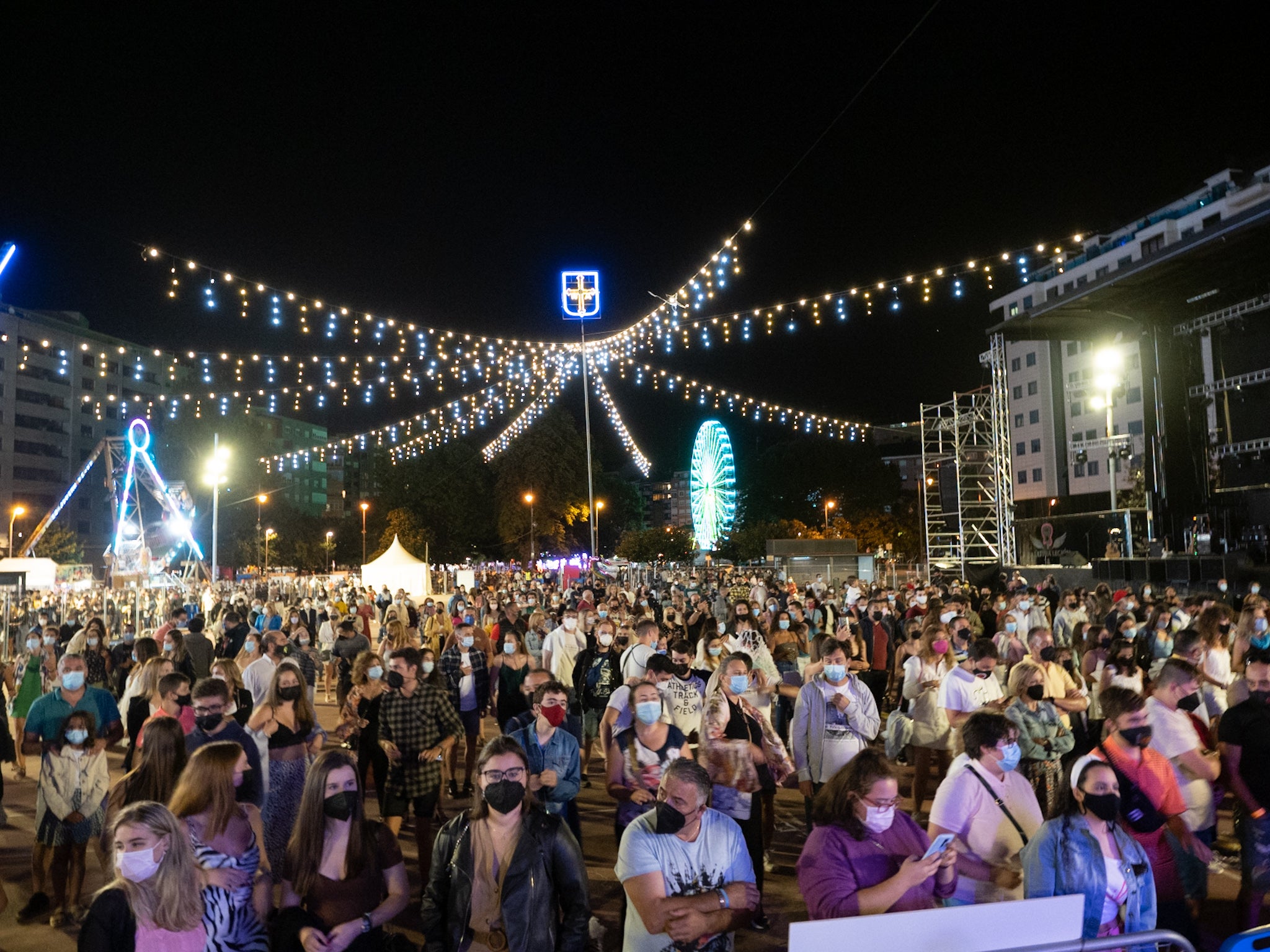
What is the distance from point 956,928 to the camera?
8.53 ft

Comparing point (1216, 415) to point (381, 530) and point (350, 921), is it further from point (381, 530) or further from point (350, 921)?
point (381, 530)

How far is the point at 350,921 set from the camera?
335cm

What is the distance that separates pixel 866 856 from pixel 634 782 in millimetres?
1884

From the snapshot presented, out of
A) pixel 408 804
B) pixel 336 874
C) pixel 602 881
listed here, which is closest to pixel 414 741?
pixel 408 804

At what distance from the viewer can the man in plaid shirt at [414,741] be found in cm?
582

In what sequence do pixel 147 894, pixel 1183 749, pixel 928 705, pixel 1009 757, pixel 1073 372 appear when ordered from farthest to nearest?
1. pixel 1073 372
2. pixel 928 705
3. pixel 1183 749
4. pixel 1009 757
5. pixel 147 894

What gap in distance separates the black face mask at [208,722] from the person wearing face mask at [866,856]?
3.37 metres

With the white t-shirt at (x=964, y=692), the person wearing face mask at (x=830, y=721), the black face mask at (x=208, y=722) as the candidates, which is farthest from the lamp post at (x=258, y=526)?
the white t-shirt at (x=964, y=692)

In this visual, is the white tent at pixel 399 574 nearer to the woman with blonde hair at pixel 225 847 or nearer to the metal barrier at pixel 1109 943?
the woman with blonde hair at pixel 225 847

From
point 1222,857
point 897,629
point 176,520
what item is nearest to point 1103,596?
point 897,629

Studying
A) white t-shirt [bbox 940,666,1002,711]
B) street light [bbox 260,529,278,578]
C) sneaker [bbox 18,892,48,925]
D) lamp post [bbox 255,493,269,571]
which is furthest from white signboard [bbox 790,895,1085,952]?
lamp post [bbox 255,493,269,571]

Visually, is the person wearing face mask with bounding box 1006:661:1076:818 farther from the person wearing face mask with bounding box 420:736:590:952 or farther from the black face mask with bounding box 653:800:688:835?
the person wearing face mask with bounding box 420:736:590:952

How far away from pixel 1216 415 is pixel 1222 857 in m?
19.7

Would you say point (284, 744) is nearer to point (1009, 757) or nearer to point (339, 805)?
point (339, 805)
